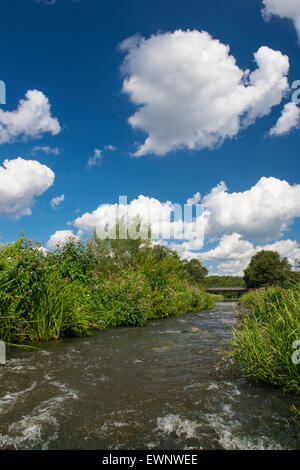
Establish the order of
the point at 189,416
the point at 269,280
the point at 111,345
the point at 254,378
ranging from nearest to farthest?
the point at 189,416 → the point at 254,378 → the point at 111,345 → the point at 269,280

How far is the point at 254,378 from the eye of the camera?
4.85 m

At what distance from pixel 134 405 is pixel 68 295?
17.2 ft

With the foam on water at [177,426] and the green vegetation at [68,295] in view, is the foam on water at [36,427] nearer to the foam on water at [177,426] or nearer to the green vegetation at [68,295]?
the foam on water at [177,426]

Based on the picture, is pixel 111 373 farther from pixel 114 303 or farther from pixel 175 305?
pixel 175 305

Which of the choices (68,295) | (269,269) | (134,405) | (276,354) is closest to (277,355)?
(276,354)

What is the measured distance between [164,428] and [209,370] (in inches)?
103

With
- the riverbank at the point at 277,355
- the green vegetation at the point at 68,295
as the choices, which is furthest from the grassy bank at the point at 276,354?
the green vegetation at the point at 68,295

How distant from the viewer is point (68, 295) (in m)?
8.69

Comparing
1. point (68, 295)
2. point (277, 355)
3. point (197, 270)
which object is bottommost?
point (197, 270)

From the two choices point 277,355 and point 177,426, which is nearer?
point 177,426

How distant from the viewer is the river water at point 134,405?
3033mm

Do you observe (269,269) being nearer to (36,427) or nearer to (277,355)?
(277,355)

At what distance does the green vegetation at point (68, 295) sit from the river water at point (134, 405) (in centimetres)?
105

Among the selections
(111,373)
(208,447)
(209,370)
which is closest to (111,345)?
(111,373)
